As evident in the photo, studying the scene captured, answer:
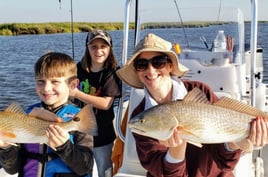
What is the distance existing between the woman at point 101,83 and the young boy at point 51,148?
92 centimetres

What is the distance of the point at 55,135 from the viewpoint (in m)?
2.24

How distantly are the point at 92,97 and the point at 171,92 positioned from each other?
108cm

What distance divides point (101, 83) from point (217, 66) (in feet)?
3.46

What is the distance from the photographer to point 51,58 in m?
2.59

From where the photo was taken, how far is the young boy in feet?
8.00

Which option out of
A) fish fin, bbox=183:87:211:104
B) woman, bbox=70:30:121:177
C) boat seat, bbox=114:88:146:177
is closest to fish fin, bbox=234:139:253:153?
fish fin, bbox=183:87:211:104

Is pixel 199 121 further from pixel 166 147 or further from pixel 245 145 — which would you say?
pixel 166 147

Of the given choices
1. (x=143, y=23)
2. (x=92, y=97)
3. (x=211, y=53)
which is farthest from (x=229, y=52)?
(x=92, y=97)

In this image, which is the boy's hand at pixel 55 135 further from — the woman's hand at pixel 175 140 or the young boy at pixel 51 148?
the woman's hand at pixel 175 140

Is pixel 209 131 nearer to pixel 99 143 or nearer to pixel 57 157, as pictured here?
pixel 57 157

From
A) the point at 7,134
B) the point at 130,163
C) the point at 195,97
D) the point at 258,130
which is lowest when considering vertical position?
the point at 130,163

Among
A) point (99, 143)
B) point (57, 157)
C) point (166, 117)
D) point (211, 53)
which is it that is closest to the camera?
point (166, 117)

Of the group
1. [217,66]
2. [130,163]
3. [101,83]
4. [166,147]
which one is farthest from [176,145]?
[217,66]

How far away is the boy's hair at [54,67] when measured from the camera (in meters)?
2.51
